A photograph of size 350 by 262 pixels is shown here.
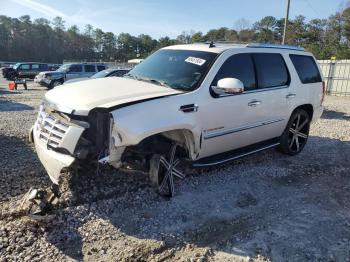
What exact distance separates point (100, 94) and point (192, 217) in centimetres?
176

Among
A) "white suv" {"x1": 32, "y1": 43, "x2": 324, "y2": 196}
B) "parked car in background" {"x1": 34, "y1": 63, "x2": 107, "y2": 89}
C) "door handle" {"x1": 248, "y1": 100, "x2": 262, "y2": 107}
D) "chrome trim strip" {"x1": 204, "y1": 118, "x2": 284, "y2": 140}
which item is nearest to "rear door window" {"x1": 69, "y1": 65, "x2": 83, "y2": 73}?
"parked car in background" {"x1": 34, "y1": 63, "x2": 107, "y2": 89}

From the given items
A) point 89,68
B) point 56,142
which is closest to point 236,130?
point 56,142

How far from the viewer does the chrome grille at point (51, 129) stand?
150 inches

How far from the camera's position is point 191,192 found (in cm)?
479

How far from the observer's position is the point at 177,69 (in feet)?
16.5

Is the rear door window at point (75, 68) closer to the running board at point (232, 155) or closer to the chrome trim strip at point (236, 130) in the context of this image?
the running board at point (232, 155)

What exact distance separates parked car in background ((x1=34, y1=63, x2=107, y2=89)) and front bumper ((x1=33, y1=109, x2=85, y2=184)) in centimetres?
2024

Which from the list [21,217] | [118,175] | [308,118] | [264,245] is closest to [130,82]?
[118,175]

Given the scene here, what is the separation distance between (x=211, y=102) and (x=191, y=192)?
122 centimetres

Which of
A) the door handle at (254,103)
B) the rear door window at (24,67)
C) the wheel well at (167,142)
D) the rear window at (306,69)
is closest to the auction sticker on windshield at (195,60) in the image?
the door handle at (254,103)

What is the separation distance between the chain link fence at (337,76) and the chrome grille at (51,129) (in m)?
21.1

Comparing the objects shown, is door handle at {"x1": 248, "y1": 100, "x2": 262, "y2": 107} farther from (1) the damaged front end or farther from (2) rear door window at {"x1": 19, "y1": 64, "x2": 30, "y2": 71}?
(2) rear door window at {"x1": 19, "y1": 64, "x2": 30, "y2": 71}

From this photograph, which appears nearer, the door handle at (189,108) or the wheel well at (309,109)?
the door handle at (189,108)

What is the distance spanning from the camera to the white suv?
379cm
